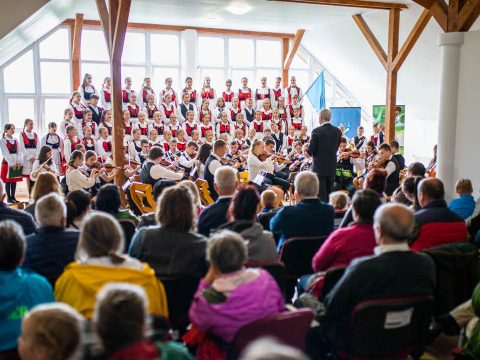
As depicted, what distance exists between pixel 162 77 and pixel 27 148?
5777mm

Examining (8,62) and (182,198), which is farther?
(8,62)

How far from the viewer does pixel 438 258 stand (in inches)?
118

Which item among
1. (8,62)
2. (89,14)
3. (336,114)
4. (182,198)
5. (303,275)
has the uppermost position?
(89,14)

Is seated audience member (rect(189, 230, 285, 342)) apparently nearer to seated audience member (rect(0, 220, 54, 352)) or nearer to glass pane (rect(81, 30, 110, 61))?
seated audience member (rect(0, 220, 54, 352))

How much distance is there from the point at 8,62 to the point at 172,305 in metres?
11.6

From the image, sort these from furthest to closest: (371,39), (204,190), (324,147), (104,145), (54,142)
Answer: (371,39) → (104,145) → (54,142) → (204,190) → (324,147)

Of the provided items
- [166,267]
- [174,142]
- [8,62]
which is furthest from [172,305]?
[8,62]

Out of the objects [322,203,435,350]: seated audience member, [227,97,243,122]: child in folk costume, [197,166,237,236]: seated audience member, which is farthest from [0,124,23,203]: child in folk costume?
[322,203,435,350]: seated audience member

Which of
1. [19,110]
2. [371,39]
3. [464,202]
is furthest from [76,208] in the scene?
[19,110]

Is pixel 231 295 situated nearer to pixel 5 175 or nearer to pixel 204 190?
pixel 204 190

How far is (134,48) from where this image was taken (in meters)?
13.8

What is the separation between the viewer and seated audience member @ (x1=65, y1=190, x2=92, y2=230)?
339 cm

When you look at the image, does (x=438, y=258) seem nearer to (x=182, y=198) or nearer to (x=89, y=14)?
(x=182, y=198)

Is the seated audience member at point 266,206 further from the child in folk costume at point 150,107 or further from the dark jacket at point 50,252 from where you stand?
the child in folk costume at point 150,107
